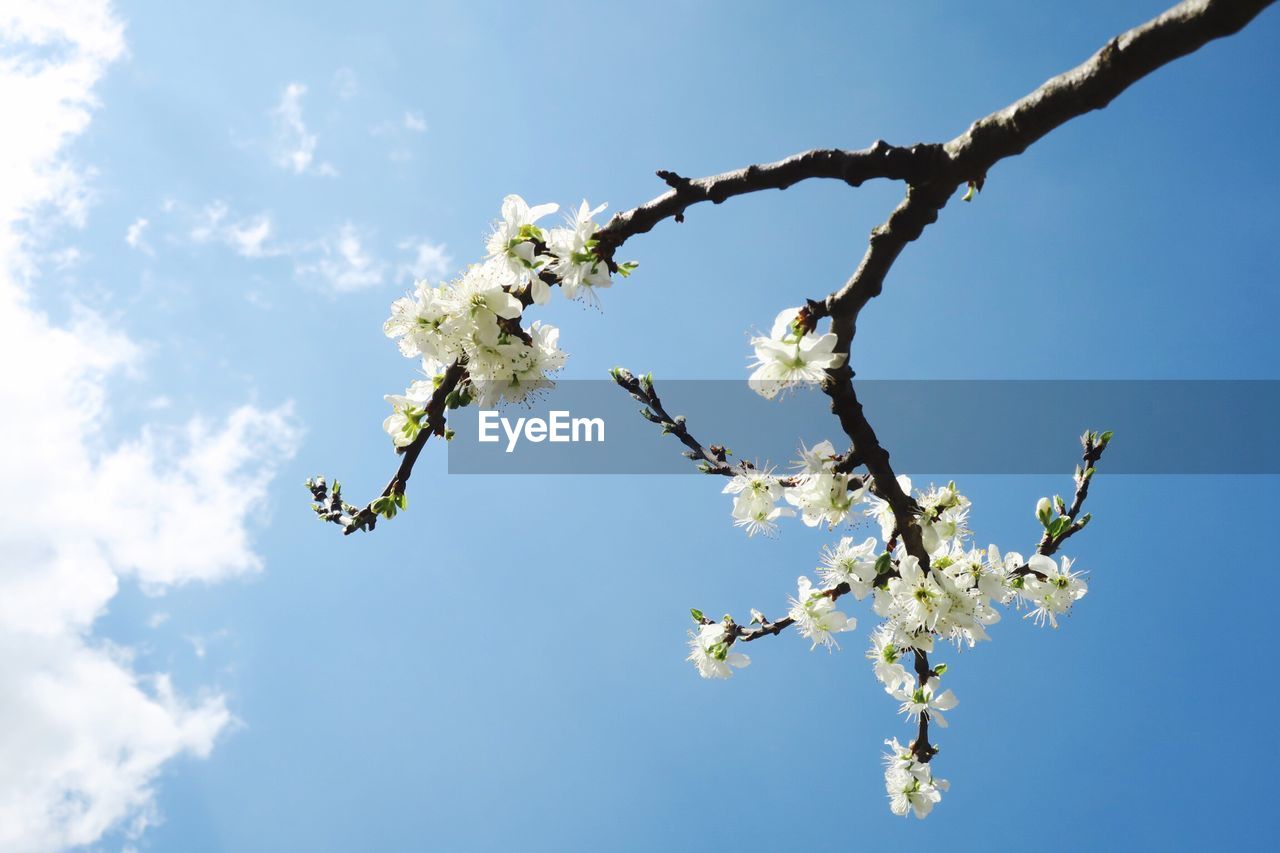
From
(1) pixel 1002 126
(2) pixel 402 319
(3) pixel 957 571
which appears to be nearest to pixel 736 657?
(3) pixel 957 571

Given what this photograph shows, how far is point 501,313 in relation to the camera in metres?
2.39

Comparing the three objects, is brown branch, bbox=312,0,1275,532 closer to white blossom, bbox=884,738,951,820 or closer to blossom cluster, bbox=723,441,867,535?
blossom cluster, bbox=723,441,867,535

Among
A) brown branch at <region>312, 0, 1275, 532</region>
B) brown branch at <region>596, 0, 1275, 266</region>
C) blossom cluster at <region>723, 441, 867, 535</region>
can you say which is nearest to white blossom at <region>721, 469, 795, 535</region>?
blossom cluster at <region>723, 441, 867, 535</region>

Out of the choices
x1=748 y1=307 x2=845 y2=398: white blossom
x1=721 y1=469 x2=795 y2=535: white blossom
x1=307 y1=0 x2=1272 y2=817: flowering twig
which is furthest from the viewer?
x1=721 y1=469 x2=795 y2=535: white blossom

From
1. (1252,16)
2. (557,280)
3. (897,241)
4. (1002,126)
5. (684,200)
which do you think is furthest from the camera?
(557,280)

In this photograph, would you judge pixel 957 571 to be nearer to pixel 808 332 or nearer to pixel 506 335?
pixel 808 332

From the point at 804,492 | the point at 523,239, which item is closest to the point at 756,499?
the point at 804,492

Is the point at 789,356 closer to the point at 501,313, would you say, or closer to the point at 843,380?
Answer: the point at 843,380

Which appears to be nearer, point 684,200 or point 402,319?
point 684,200

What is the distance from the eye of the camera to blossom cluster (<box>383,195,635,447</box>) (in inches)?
88.6

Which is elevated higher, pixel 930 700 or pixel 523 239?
pixel 523 239

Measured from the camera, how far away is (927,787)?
3.25m

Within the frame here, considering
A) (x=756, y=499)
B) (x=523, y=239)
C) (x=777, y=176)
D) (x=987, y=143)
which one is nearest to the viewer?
(x=987, y=143)

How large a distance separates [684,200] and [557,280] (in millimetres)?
500
